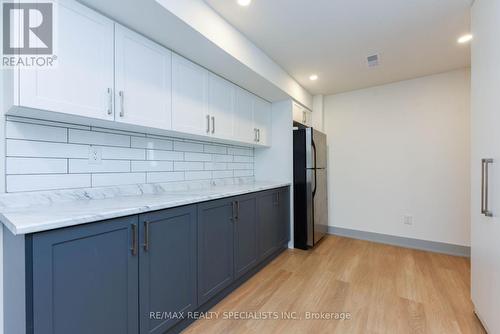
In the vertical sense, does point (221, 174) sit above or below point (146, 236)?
above

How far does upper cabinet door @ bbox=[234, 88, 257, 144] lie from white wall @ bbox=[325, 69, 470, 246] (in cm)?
168

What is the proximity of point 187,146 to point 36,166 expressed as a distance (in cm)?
122

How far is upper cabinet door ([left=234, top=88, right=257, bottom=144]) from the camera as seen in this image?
2.70 meters

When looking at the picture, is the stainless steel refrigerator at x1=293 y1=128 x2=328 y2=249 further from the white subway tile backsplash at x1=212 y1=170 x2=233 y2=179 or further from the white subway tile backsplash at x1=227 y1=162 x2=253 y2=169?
the white subway tile backsplash at x1=212 y1=170 x2=233 y2=179

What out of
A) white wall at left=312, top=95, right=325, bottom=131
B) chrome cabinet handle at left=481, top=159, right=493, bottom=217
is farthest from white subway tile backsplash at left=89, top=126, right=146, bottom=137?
white wall at left=312, top=95, right=325, bottom=131

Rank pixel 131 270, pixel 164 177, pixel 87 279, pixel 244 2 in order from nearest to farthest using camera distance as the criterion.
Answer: pixel 87 279, pixel 131 270, pixel 244 2, pixel 164 177

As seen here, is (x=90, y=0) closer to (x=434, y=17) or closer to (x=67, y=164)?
(x=67, y=164)

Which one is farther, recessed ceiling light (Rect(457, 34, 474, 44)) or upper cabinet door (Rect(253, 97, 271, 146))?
upper cabinet door (Rect(253, 97, 271, 146))

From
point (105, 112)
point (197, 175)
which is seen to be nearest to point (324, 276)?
point (197, 175)

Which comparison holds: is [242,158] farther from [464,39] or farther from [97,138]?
[464,39]

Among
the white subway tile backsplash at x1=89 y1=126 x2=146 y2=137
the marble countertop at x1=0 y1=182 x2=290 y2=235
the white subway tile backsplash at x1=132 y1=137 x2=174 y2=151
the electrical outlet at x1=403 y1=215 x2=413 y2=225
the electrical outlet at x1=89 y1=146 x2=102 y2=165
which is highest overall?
the white subway tile backsplash at x1=89 y1=126 x2=146 y2=137

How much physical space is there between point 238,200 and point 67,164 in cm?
132

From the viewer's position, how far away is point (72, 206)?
4.25ft

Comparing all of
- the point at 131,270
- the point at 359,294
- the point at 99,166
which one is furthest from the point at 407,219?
the point at 99,166
